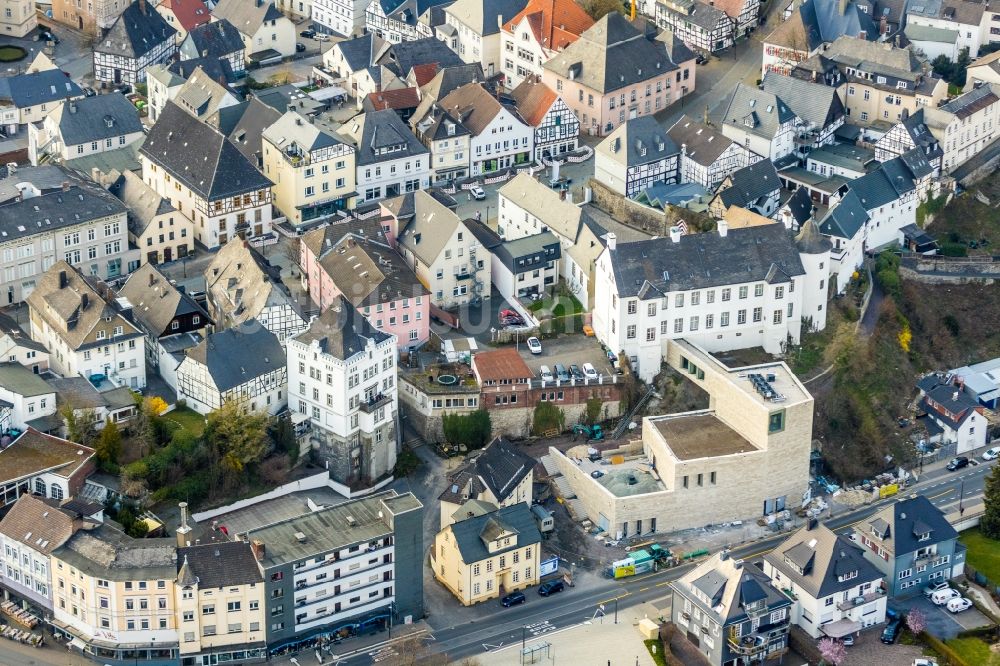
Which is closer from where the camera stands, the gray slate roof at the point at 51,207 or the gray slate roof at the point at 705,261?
the gray slate roof at the point at 705,261

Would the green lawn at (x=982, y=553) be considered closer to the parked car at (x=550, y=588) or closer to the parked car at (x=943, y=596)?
the parked car at (x=943, y=596)

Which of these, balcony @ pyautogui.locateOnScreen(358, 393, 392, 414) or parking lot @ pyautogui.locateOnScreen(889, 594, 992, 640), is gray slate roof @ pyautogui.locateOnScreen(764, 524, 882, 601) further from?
balcony @ pyautogui.locateOnScreen(358, 393, 392, 414)

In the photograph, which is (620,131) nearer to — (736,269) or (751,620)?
(736,269)

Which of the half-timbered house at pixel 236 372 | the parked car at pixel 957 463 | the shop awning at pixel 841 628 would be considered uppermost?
the half-timbered house at pixel 236 372

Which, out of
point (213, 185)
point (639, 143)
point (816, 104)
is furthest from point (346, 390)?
point (816, 104)

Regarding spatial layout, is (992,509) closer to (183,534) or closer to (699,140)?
(699,140)

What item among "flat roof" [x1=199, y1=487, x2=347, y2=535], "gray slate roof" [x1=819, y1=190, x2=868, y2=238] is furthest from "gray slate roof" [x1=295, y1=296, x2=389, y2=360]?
"gray slate roof" [x1=819, y1=190, x2=868, y2=238]

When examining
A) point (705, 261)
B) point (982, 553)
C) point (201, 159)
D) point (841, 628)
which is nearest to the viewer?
point (841, 628)

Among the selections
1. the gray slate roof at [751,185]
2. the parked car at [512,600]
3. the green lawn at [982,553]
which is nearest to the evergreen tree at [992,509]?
the green lawn at [982,553]
